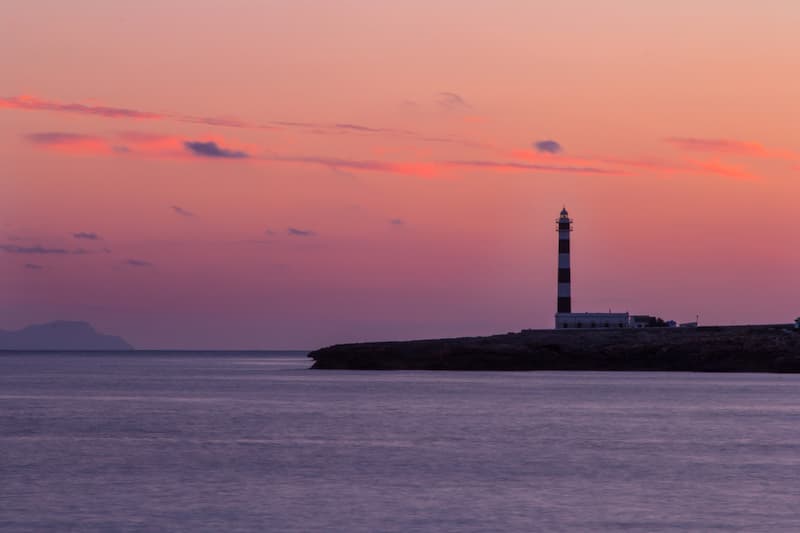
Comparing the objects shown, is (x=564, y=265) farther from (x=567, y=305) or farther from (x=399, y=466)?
(x=399, y=466)

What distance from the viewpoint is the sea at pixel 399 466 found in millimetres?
33500

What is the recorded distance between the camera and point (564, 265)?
15150 cm

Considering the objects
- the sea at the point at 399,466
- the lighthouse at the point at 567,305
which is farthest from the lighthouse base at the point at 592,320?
the sea at the point at 399,466

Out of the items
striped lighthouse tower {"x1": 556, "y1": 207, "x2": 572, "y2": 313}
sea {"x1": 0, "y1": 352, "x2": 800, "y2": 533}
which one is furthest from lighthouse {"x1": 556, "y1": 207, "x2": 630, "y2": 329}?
sea {"x1": 0, "y1": 352, "x2": 800, "y2": 533}

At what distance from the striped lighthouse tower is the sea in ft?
205

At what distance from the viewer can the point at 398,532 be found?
31.1 m

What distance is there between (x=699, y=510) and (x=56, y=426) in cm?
3878

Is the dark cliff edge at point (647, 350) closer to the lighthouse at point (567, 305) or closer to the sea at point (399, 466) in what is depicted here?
the lighthouse at point (567, 305)

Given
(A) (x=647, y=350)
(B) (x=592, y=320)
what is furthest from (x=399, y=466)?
(B) (x=592, y=320)

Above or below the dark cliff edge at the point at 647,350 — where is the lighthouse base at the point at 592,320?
above

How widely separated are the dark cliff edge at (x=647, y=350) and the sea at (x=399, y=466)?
59.7 metres

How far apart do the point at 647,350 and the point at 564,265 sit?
13.0 metres

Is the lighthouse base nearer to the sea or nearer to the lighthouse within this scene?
the lighthouse

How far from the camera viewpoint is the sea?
3350cm
